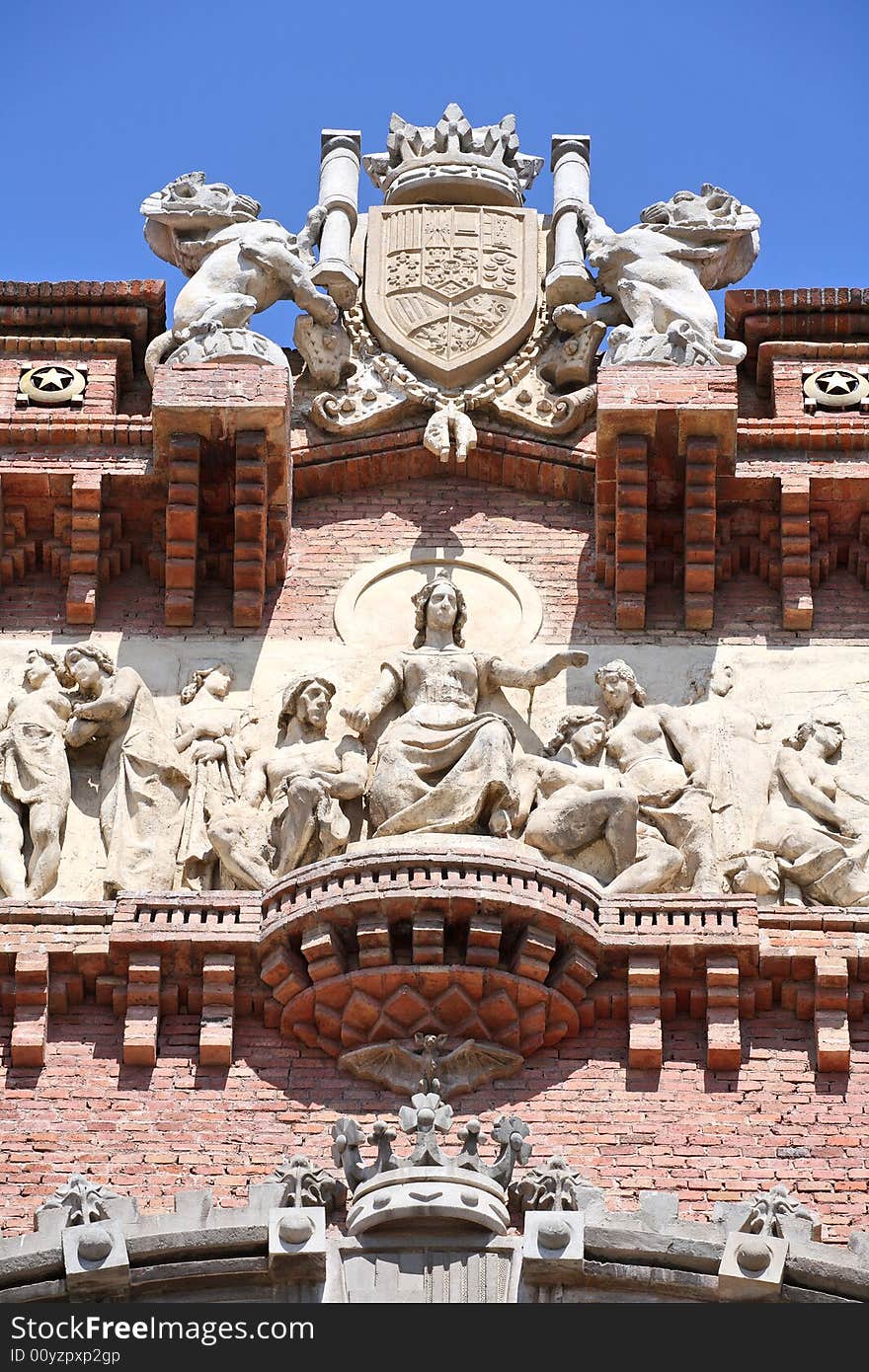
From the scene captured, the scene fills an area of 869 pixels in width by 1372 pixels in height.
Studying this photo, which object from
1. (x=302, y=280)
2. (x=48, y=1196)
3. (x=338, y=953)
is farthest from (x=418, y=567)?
(x=48, y=1196)

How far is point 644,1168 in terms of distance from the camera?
750 inches

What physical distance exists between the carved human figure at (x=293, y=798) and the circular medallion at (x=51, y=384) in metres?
2.79

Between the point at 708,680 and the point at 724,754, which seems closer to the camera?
the point at 724,754

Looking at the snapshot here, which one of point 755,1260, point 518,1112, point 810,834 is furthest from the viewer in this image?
point 810,834

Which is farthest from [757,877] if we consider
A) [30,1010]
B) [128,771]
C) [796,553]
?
[30,1010]

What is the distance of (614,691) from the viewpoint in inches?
849

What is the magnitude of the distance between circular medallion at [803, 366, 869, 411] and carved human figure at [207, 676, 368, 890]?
3780mm

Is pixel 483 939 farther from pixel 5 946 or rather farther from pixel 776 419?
pixel 776 419

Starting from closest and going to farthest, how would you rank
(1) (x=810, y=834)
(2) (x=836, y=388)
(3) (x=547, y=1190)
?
(3) (x=547, y=1190)
(1) (x=810, y=834)
(2) (x=836, y=388)

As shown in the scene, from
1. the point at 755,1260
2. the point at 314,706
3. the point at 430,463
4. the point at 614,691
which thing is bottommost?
the point at 755,1260

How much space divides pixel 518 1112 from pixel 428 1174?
156 cm

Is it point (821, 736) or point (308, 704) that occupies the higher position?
point (308, 704)

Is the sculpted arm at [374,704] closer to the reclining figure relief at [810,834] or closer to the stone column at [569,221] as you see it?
the reclining figure relief at [810,834]

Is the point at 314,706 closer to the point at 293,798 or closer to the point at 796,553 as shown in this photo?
the point at 293,798
